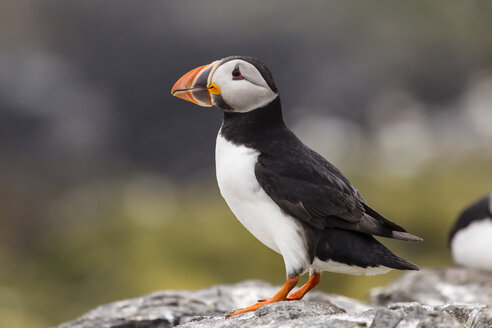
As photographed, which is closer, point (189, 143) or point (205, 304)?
point (205, 304)

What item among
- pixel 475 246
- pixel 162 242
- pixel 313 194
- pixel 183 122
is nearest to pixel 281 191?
pixel 313 194

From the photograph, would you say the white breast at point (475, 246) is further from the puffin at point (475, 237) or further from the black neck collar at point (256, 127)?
the black neck collar at point (256, 127)

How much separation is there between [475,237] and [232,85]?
299 cm

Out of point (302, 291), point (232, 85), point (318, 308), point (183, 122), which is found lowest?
point (318, 308)

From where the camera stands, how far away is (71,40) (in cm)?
876

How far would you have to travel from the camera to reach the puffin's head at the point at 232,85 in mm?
2428

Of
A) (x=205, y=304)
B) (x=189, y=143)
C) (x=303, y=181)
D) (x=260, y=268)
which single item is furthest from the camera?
(x=189, y=143)

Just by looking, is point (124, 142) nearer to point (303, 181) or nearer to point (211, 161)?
point (211, 161)

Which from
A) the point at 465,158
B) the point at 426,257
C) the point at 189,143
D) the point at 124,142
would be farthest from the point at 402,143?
the point at 124,142

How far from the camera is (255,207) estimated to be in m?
2.42

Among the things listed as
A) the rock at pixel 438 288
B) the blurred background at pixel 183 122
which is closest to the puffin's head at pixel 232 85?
the rock at pixel 438 288

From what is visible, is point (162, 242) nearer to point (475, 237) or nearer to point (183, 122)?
point (183, 122)

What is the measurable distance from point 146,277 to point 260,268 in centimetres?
114

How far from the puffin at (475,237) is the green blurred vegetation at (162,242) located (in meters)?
1.49
